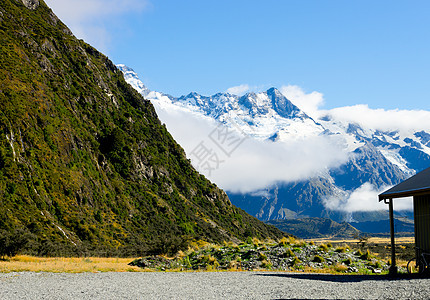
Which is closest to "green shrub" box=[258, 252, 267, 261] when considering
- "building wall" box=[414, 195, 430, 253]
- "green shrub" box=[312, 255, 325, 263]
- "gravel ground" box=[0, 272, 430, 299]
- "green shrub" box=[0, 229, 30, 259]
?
"green shrub" box=[312, 255, 325, 263]

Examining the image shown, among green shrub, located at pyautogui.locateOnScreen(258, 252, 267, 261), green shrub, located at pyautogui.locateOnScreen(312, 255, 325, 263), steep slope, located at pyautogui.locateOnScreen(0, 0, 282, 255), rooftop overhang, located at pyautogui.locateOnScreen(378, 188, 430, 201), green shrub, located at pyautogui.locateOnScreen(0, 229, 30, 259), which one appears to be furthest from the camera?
steep slope, located at pyautogui.locateOnScreen(0, 0, 282, 255)

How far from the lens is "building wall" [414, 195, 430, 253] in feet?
66.2

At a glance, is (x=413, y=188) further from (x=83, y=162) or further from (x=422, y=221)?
(x=83, y=162)

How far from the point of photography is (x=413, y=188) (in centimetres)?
2034

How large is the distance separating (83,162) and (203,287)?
2385 inches

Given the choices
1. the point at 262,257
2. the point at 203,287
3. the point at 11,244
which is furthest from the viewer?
the point at 11,244

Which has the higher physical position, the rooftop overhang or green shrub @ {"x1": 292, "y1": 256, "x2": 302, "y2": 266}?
the rooftop overhang

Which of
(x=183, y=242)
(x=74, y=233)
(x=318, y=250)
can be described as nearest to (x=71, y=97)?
(x=74, y=233)

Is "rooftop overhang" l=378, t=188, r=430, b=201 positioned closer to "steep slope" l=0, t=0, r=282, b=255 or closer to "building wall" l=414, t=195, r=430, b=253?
"building wall" l=414, t=195, r=430, b=253

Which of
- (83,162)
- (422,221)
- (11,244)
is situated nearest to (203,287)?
(422,221)

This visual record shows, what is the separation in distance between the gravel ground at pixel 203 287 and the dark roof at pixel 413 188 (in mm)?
4655

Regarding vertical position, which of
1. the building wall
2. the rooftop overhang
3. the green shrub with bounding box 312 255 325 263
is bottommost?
the green shrub with bounding box 312 255 325 263

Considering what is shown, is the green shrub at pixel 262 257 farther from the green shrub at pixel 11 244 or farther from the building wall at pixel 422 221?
the green shrub at pixel 11 244

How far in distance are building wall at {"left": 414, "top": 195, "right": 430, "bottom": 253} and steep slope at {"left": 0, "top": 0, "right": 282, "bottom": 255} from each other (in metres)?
25.7
